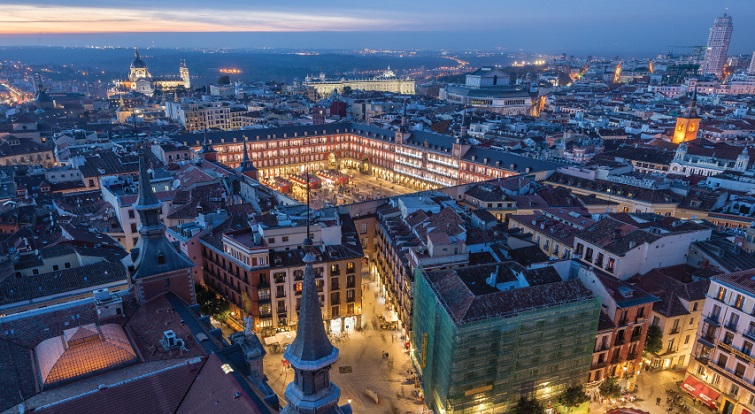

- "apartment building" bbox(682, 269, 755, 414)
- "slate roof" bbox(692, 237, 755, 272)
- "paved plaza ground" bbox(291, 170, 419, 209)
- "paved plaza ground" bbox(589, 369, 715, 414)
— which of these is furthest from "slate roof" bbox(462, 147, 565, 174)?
"apartment building" bbox(682, 269, 755, 414)

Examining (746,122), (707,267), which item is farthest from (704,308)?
(746,122)

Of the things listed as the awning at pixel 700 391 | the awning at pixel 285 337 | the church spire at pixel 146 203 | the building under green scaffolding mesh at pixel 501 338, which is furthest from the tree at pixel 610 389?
the church spire at pixel 146 203

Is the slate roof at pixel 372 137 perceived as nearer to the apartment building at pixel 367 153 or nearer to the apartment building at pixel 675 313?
the apartment building at pixel 367 153

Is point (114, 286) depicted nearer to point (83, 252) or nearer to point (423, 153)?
point (83, 252)

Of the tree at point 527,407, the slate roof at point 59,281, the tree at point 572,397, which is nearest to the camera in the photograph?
the tree at point 527,407

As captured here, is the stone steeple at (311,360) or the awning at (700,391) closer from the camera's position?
the stone steeple at (311,360)

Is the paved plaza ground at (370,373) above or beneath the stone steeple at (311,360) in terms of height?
beneath

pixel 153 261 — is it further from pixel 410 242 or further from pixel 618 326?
pixel 618 326
